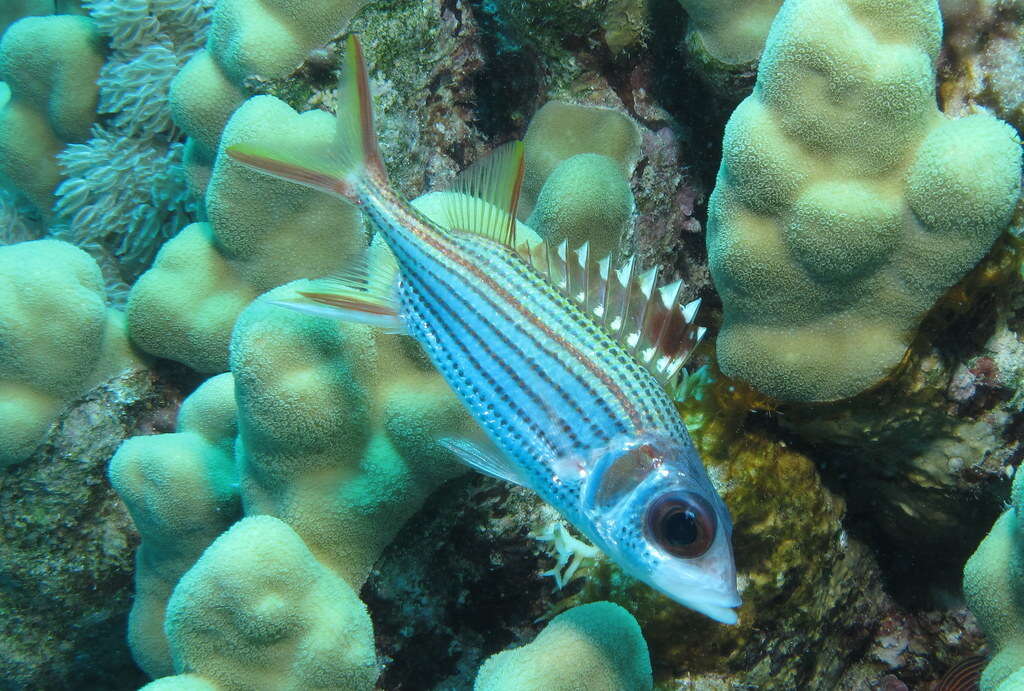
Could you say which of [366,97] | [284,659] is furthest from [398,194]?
[284,659]

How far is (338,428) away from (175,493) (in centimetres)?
108

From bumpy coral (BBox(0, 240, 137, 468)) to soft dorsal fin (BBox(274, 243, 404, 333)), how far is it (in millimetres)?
2191

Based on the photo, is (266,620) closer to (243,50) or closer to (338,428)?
(338,428)

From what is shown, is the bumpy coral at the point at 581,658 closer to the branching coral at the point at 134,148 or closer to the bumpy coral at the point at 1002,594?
the bumpy coral at the point at 1002,594

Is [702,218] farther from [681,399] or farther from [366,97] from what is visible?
[366,97]

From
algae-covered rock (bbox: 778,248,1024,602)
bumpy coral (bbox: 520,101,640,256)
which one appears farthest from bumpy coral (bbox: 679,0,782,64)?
algae-covered rock (bbox: 778,248,1024,602)

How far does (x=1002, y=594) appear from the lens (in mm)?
2088

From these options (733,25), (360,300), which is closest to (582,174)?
(733,25)

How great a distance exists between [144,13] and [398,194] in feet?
13.1

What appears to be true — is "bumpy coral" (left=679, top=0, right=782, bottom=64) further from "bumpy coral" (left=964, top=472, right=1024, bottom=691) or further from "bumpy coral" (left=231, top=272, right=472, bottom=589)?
"bumpy coral" (left=964, top=472, right=1024, bottom=691)

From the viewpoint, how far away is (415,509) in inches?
121

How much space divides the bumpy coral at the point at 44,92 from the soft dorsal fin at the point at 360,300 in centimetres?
409

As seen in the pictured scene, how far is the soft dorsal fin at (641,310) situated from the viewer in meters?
2.20

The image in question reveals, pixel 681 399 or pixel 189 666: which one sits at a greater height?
pixel 681 399
